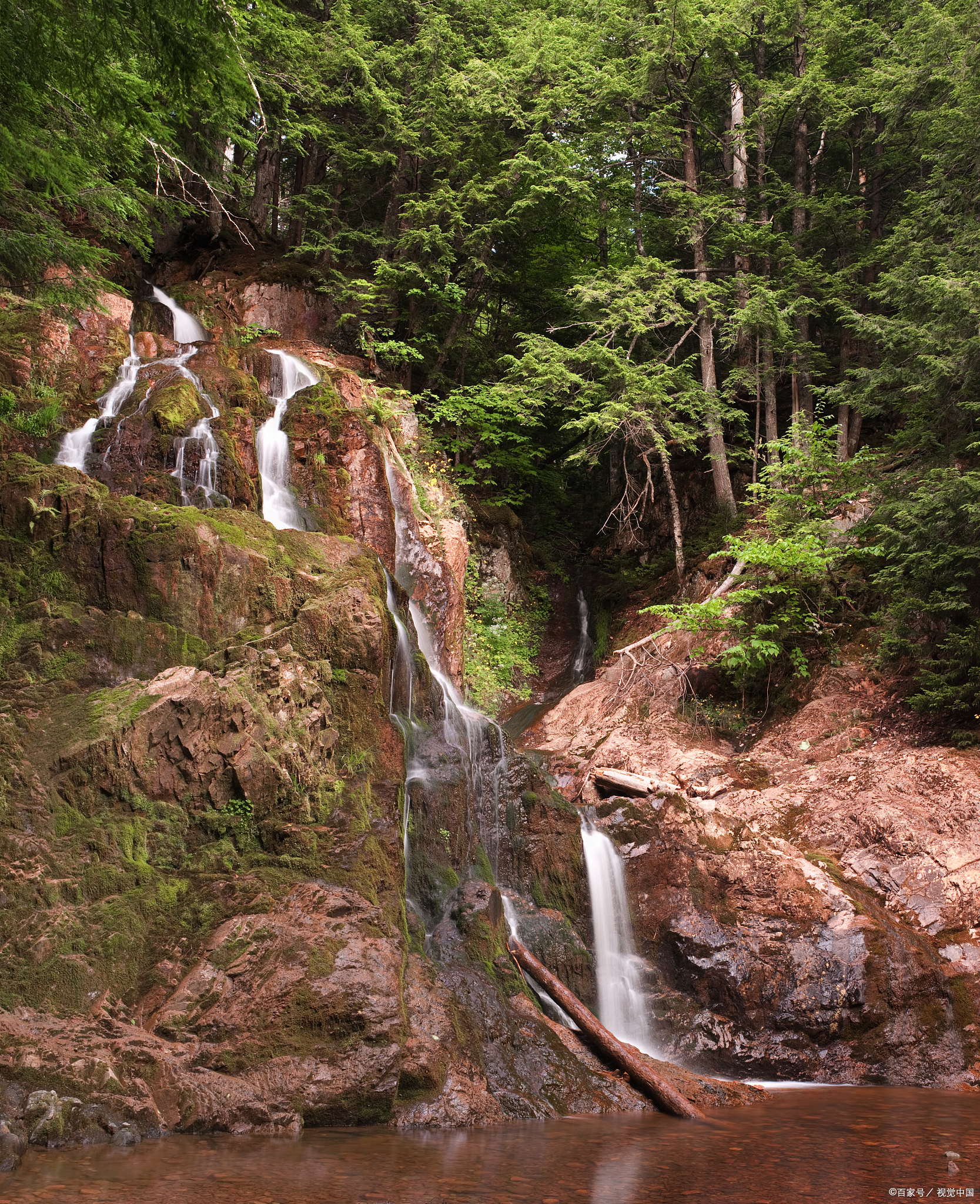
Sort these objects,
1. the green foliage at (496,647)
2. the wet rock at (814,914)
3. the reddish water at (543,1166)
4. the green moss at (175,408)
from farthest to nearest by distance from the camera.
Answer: the green foliage at (496,647)
the green moss at (175,408)
the wet rock at (814,914)
the reddish water at (543,1166)

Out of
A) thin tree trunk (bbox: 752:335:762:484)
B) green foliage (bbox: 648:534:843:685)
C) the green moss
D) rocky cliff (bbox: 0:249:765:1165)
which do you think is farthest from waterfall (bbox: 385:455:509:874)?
thin tree trunk (bbox: 752:335:762:484)

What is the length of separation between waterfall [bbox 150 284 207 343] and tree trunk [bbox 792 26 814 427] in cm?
1246

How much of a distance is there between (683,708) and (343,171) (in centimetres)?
1579

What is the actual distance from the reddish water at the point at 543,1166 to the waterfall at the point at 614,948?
88.1 inches

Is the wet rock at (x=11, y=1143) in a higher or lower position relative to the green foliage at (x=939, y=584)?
lower

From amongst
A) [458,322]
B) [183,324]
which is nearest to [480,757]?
[183,324]

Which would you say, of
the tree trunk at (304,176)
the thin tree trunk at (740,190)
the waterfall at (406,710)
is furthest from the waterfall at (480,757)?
the tree trunk at (304,176)

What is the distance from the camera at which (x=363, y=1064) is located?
18.8 ft

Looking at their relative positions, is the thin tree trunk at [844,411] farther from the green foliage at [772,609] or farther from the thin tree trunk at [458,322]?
the thin tree trunk at [458,322]

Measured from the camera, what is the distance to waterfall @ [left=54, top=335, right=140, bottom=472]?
980cm

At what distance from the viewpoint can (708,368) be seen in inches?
715

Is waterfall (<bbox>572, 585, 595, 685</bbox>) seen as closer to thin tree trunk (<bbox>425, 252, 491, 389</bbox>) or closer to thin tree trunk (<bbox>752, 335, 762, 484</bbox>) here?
thin tree trunk (<bbox>752, 335, 762, 484</bbox>)

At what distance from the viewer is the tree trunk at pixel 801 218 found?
1770 cm

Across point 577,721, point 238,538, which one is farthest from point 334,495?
point 577,721
